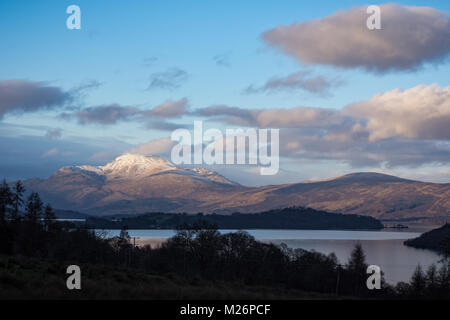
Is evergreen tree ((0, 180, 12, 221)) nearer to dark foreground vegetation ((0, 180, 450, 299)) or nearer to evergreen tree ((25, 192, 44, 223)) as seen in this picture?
dark foreground vegetation ((0, 180, 450, 299))

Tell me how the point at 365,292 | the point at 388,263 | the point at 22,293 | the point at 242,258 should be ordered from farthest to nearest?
the point at 388,263 → the point at 242,258 → the point at 365,292 → the point at 22,293

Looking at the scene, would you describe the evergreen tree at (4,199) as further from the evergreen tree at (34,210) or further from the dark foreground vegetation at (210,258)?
the evergreen tree at (34,210)

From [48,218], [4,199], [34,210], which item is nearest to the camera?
[4,199]

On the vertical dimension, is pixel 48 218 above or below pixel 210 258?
above

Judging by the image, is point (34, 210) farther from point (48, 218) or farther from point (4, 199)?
point (4, 199)

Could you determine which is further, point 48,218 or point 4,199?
point 48,218

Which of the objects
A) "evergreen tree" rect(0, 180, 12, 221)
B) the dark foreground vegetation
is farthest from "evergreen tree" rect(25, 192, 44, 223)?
"evergreen tree" rect(0, 180, 12, 221)

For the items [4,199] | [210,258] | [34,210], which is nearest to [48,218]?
[34,210]

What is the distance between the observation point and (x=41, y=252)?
71312 millimetres

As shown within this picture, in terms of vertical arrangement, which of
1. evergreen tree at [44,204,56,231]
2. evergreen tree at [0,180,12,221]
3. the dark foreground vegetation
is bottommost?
the dark foreground vegetation

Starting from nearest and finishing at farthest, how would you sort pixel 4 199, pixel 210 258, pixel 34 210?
pixel 4 199
pixel 210 258
pixel 34 210

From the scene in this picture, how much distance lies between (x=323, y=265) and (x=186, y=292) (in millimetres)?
45087
